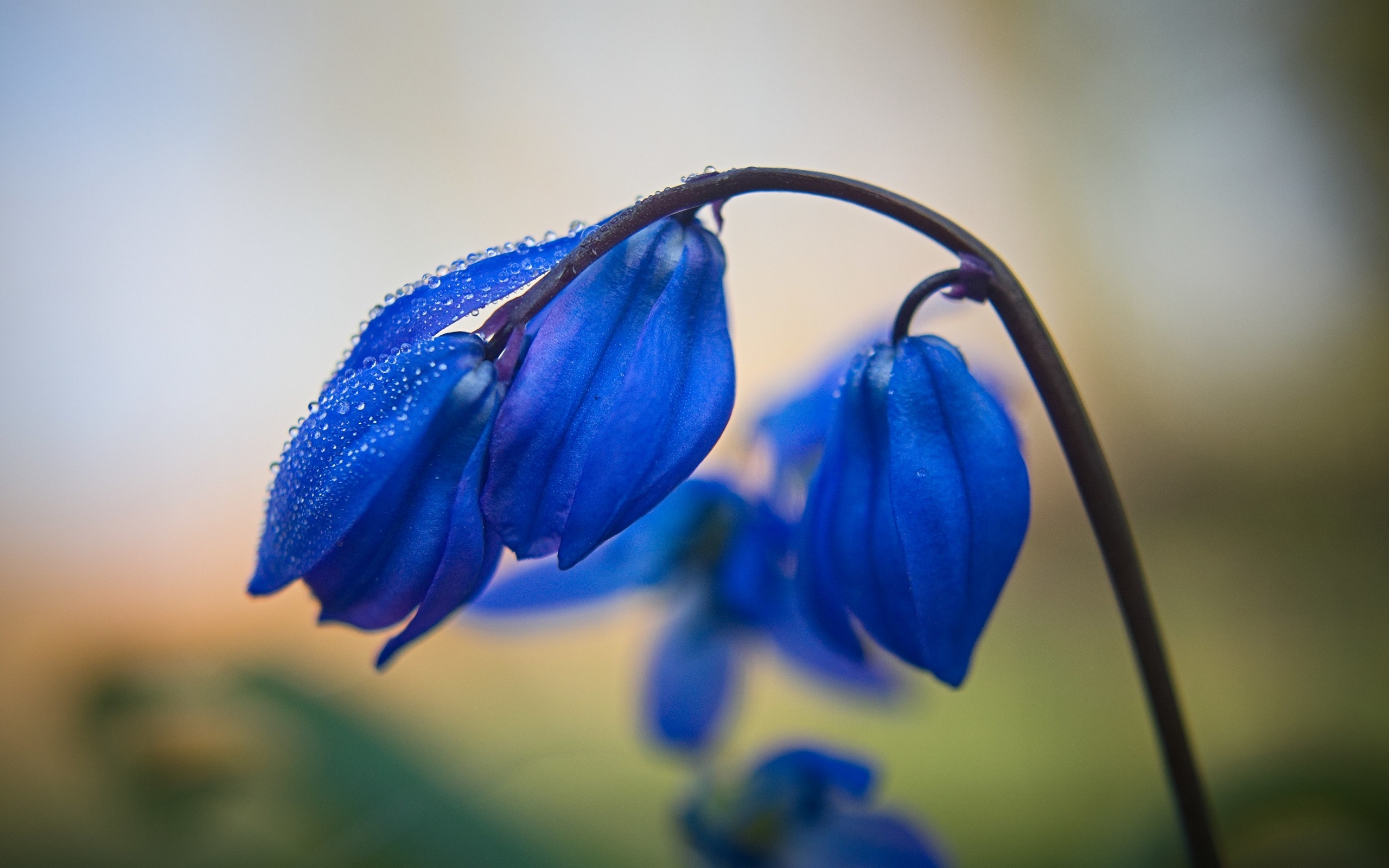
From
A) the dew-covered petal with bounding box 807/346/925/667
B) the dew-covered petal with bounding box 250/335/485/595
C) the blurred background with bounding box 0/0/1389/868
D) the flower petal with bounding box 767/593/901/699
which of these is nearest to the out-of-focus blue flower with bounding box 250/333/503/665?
the dew-covered petal with bounding box 250/335/485/595

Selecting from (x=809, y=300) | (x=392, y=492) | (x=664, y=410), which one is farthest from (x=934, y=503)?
(x=809, y=300)

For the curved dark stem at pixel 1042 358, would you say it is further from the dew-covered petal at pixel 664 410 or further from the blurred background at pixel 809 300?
the blurred background at pixel 809 300

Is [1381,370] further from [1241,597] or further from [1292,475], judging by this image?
[1241,597]

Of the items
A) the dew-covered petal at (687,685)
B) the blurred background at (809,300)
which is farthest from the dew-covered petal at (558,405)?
the blurred background at (809,300)

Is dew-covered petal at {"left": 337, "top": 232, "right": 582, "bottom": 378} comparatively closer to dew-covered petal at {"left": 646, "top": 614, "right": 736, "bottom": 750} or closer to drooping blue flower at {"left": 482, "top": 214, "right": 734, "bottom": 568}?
drooping blue flower at {"left": 482, "top": 214, "right": 734, "bottom": 568}

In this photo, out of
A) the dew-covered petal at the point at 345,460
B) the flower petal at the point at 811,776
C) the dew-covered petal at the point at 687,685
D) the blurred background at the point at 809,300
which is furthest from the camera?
the blurred background at the point at 809,300

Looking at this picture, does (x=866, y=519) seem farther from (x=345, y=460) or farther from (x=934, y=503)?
(x=345, y=460)
